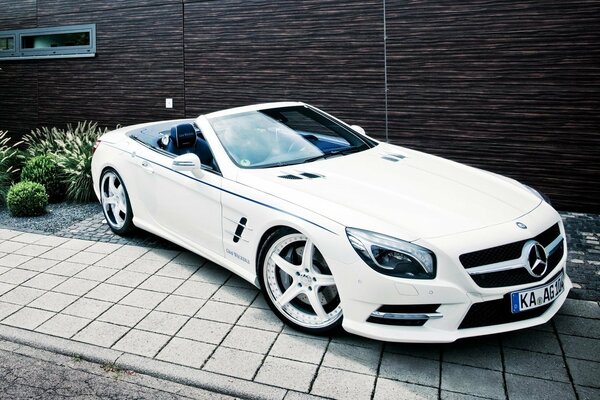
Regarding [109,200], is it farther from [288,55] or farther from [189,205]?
[288,55]

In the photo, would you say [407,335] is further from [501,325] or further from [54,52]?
[54,52]

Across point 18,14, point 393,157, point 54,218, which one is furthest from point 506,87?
point 18,14

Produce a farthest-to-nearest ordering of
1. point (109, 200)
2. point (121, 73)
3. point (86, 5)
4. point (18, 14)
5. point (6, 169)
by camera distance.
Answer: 1. point (18, 14)
2. point (86, 5)
3. point (121, 73)
4. point (6, 169)
5. point (109, 200)

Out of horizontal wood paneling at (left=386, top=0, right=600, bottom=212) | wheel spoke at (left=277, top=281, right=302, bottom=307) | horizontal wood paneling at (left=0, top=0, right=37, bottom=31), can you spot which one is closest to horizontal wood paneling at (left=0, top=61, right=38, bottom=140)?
horizontal wood paneling at (left=0, top=0, right=37, bottom=31)

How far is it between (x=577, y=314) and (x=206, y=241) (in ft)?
9.17

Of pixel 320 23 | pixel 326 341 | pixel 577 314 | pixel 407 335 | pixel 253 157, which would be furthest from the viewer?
pixel 320 23

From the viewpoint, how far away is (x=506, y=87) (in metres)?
6.89

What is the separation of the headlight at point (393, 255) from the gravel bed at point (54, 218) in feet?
14.1

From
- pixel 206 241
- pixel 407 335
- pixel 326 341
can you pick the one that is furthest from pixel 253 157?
pixel 407 335

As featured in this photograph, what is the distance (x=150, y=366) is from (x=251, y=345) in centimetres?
64

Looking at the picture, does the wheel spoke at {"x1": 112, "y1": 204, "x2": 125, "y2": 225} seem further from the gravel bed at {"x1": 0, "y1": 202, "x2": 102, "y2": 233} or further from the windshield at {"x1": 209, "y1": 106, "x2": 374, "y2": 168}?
the windshield at {"x1": 209, "y1": 106, "x2": 374, "y2": 168}

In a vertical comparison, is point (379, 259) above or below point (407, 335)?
above

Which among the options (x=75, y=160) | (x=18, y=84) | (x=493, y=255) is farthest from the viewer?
(x=18, y=84)

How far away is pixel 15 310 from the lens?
14.0 ft
